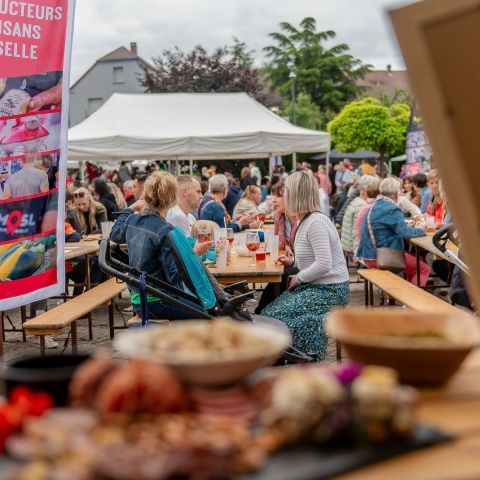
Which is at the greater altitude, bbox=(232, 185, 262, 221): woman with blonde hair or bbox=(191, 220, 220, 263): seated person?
bbox=(232, 185, 262, 221): woman with blonde hair

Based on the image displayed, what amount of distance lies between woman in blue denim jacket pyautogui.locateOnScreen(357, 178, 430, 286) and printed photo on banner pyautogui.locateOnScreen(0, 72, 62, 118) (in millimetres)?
4752

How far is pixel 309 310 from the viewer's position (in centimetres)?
627

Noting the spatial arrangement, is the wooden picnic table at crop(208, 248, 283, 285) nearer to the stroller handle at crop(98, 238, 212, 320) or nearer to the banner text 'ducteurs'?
the stroller handle at crop(98, 238, 212, 320)

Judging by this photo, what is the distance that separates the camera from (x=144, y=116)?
16.1 meters

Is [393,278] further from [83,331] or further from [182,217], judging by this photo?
[83,331]

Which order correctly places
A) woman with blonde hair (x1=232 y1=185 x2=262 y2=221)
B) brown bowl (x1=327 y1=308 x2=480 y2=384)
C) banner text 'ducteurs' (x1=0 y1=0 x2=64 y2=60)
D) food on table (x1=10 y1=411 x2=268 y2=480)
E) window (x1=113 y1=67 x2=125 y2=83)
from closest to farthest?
1. food on table (x1=10 y1=411 x2=268 y2=480)
2. brown bowl (x1=327 y1=308 x2=480 y2=384)
3. banner text 'ducteurs' (x1=0 y1=0 x2=64 y2=60)
4. woman with blonde hair (x1=232 y1=185 x2=262 y2=221)
5. window (x1=113 y1=67 x2=125 y2=83)

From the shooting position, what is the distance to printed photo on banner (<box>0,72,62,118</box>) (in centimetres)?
524

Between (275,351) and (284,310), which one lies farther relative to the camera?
(284,310)

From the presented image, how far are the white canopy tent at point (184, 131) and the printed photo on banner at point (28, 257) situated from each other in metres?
8.54

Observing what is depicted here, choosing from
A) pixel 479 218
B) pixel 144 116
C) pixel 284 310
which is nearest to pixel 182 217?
pixel 284 310

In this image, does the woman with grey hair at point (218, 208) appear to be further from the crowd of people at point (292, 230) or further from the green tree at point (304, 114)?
the green tree at point (304, 114)

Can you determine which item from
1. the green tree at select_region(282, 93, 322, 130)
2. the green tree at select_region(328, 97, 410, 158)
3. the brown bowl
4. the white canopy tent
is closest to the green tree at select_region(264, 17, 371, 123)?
the green tree at select_region(282, 93, 322, 130)

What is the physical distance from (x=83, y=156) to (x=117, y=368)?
13.1 metres

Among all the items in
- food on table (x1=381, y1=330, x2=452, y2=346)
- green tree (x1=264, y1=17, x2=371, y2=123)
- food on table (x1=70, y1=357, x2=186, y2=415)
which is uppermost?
green tree (x1=264, y1=17, x2=371, y2=123)
